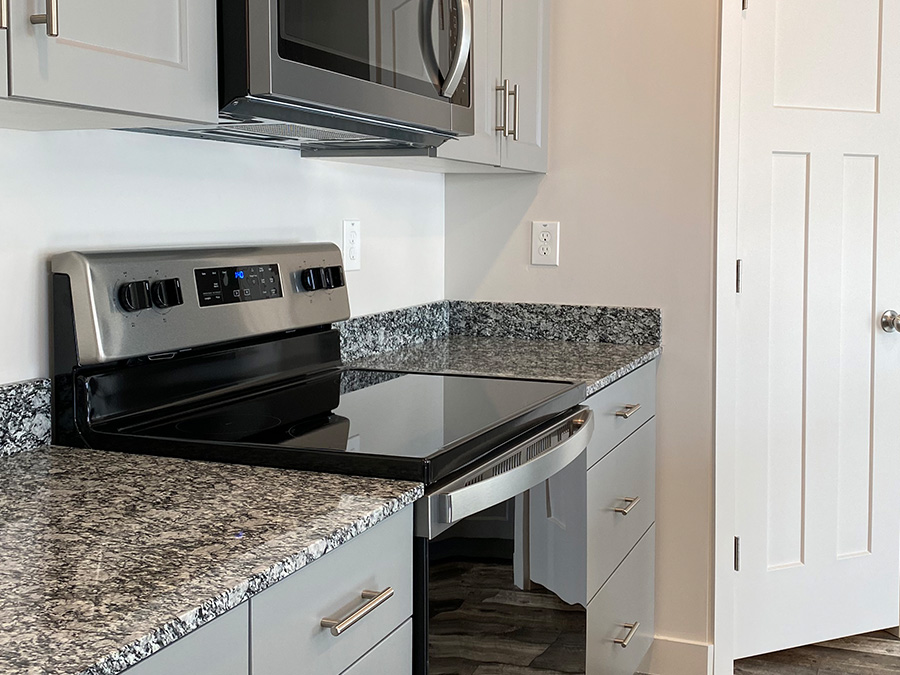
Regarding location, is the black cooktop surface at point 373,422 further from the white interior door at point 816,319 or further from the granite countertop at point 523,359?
the white interior door at point 816,319

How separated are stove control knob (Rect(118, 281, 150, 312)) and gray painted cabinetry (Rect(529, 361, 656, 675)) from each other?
0.71 metres

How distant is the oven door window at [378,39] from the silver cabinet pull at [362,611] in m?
0.68

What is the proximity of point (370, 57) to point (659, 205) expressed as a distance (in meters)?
1.22

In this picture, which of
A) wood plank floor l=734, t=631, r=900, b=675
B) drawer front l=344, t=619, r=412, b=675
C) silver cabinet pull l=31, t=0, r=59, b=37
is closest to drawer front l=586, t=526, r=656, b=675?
wood plank floor l=734, t=631, r=900, b=675

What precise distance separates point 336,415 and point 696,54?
1422 mm

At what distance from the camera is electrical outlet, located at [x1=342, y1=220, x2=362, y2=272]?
7.16ft

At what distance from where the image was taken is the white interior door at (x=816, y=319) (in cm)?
246

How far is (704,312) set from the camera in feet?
7.94

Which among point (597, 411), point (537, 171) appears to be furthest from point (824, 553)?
point (537, 171)

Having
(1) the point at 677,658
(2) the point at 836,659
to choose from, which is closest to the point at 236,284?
(1) the point at 677,658

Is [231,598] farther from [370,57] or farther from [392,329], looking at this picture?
[392,329]

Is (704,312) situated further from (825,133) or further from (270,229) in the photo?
(270,229)

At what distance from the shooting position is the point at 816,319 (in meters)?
2.56

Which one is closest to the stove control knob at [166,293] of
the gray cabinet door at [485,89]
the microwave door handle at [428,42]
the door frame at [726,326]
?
the microwave door handle at [428,42]
